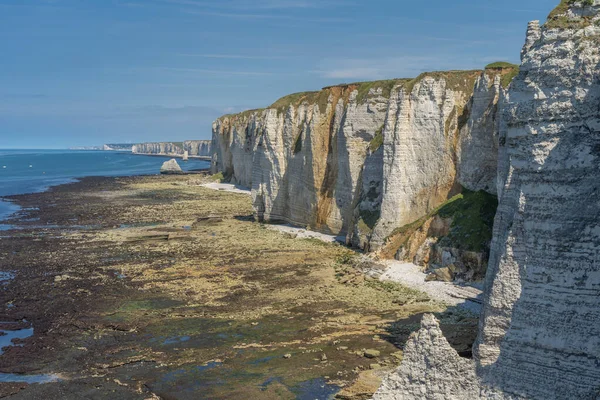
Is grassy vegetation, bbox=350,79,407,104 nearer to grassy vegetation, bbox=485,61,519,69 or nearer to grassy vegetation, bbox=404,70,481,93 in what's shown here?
grassy vegetation, bbox=404,70,481,93

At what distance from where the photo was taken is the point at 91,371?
20.2 m

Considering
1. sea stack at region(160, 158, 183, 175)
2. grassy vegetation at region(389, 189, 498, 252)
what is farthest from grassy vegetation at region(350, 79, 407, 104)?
sea stack at region(160, 158, 183, 175)

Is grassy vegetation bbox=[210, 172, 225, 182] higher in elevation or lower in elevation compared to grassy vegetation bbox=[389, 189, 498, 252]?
lower

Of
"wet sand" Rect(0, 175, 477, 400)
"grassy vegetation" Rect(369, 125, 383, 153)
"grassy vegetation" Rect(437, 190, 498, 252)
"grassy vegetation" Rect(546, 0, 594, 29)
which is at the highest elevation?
"grassy vegetation" Rect(546, 0, 594, 29)

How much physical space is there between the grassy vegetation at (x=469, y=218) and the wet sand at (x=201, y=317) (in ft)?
13.7

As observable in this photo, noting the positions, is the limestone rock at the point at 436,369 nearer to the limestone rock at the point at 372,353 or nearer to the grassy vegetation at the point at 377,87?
the limestone rock at the point at 372,353

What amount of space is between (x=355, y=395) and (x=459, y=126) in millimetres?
21663

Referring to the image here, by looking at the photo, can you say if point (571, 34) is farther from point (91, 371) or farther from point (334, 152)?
point (334, 152)

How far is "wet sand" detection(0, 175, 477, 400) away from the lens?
1908 centimetres

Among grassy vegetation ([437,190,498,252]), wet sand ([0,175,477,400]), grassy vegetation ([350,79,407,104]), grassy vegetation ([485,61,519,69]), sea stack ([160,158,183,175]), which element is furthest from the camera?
sea stack ([160,158,183,175])

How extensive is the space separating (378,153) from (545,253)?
1046 inches

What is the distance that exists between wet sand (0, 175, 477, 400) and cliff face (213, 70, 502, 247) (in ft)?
13.4

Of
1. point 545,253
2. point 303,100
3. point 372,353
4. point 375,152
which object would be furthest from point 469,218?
point 303,100

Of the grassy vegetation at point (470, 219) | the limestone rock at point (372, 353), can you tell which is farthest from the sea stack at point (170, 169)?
the limestone rock at point (372, 353)
